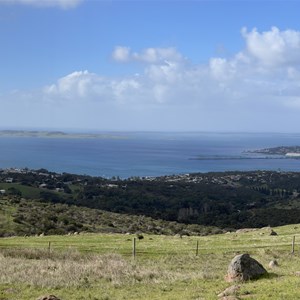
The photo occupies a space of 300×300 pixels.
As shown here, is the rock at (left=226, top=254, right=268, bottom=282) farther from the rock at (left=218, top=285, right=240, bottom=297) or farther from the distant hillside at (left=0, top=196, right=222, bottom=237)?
the distant hillside at (left=0, top=196, right=222, bottom=237)

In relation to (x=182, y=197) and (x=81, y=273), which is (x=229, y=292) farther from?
(x=182, y=197)

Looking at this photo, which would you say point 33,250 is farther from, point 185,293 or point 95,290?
point 185,293

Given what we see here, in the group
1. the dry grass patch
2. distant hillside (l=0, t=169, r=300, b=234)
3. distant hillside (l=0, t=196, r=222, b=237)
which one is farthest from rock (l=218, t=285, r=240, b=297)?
distant hillside (l=0, t=169, r=300, b=234)

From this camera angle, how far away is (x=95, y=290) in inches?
622

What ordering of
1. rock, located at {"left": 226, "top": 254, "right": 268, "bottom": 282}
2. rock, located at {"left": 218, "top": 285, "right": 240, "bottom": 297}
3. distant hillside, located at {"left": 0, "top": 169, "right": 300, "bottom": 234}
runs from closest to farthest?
rock, located at {"left": 218, "top": 285, "right": 240, "bottom": 297}, rock, located at {"left": 226, "top": 254, "right": 268, "bottom": 282}, distant hillside, located at {"left": 0, "top": 169, "right": 300, "bottom": 234}

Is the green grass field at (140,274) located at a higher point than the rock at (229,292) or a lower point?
lower

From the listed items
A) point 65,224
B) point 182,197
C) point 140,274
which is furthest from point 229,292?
point 182,197

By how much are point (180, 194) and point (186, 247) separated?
107 meters

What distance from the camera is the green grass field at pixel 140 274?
14852 mm

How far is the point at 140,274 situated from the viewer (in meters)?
18.1

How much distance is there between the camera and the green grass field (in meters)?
14.9

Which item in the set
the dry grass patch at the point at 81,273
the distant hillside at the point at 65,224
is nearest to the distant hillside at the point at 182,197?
the distant hillside at the point at 65,224

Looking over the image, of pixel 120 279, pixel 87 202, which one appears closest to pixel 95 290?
pixel 120 279

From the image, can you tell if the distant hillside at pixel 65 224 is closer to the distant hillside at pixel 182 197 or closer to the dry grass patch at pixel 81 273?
the distant hillside at pixel 182 197
